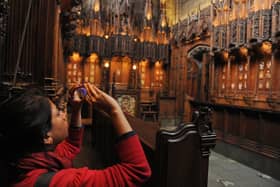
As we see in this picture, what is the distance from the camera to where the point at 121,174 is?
79cm

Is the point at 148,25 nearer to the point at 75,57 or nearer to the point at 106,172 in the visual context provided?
the point at 75,57

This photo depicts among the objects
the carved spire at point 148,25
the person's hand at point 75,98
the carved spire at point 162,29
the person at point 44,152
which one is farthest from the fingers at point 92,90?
the carved spire at point 162,29

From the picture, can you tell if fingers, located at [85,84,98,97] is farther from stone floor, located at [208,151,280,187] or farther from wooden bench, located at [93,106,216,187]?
stone floor, located at [208,151,280,187]

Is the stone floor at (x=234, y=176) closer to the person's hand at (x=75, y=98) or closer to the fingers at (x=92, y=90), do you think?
the person's hand at (x=75, y=98)

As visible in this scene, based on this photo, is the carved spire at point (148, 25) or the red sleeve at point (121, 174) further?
the carved spire at point (148, 25)

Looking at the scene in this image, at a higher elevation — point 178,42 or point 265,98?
point 178,42

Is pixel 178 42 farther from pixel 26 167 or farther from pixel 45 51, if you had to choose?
pixel 26 167

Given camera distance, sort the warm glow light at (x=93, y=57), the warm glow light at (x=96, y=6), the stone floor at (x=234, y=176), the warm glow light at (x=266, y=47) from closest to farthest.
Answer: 1. the stone floor at (x=234, y=176)
2. the warm glow light at (x=266, y=47)
3. the warm glow light at (x=96, y=6)
4. the warm glow light at (x=93, y=57)

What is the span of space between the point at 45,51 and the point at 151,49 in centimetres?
937

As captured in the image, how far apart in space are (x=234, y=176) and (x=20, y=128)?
4708mm

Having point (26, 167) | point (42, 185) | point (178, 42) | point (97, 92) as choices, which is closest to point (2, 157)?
point (26, 167)

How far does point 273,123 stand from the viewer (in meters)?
5.02

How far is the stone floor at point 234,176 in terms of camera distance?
4.15 metres

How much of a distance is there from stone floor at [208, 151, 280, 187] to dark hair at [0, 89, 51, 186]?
12.7ft
